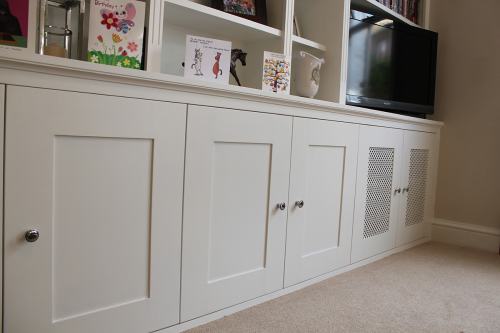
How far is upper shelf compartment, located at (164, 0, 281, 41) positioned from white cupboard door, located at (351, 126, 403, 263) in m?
0.68

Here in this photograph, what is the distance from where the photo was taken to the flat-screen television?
2.09m

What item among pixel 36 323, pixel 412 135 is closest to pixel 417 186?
pixel 412 135

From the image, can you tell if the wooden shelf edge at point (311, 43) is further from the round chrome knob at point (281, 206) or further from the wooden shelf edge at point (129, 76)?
the round chrome knob at point (281, 206)

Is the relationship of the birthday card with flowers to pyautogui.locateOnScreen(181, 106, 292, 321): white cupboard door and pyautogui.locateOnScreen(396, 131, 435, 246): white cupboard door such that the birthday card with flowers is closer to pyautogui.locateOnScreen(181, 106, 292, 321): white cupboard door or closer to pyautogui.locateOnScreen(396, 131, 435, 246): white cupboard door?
pyautogui.locateOnScreen(181, 106, 292, 321): white cupboard door

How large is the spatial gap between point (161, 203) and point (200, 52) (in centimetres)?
55

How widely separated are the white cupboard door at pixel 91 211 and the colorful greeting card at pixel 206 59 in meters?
0.22

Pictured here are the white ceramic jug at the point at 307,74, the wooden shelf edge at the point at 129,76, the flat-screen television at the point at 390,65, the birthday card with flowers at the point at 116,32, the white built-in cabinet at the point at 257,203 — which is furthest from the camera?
the flat-screen television at the point at 390,65

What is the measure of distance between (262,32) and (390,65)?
933 mm

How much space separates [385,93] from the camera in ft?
7.52

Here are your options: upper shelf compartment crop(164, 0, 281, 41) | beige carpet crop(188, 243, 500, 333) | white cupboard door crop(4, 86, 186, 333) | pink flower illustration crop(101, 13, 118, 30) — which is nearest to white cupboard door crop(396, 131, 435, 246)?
beige carpet crop(188, 243, 500, 333)

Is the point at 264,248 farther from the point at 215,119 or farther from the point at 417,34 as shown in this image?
the point at 417,34

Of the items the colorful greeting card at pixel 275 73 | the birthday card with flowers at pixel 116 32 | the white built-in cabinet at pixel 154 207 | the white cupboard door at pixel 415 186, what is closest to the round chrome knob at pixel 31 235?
the white built-in cabinet at pixel 154 207

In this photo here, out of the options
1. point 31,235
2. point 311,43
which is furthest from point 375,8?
point 31,235

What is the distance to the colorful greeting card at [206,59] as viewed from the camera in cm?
137
